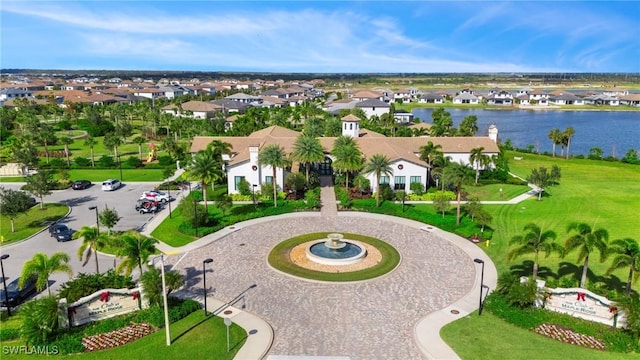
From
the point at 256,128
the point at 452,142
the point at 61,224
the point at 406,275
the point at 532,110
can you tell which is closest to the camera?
the point at 406,275

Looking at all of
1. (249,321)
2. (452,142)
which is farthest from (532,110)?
(249,321)

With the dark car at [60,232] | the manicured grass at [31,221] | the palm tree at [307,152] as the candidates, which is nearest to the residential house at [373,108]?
the palm tree at [307,152]

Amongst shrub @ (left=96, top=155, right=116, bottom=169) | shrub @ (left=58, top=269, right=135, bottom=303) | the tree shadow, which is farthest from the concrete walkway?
shrub @ (left=96, top=155, right=116, bottom=169)

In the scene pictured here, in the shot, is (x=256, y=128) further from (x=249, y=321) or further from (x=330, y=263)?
(x=249, y=321)

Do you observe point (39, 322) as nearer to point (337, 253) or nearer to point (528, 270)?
point (337, 253)

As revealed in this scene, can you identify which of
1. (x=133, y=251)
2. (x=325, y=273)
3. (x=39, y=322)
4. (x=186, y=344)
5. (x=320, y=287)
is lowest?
(x=186, y=344)

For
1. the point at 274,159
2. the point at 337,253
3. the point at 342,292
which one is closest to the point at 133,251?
the point at 342,292
